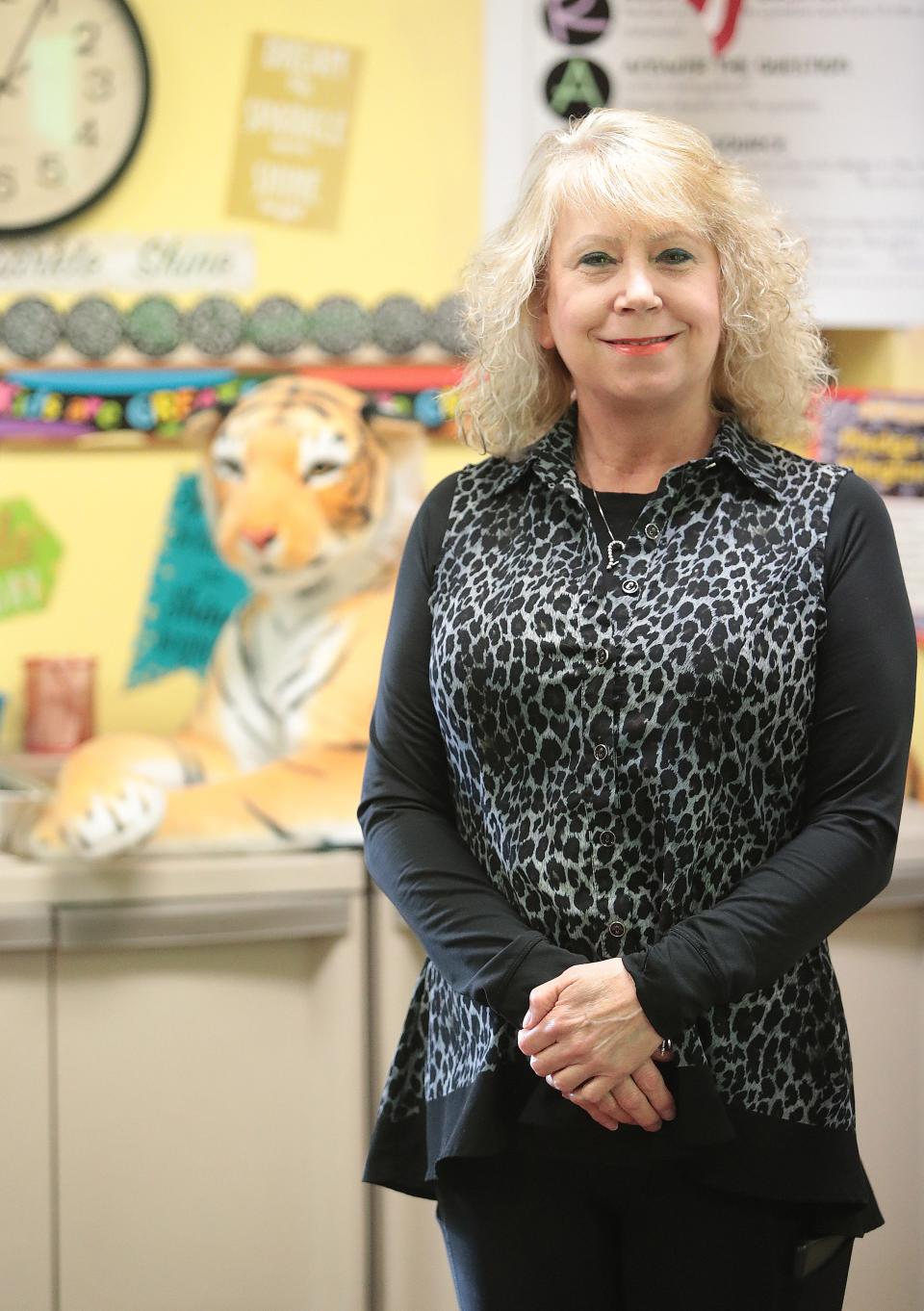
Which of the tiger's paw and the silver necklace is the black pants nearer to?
the silver necklace

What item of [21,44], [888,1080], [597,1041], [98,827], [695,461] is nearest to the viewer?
[597,1041]

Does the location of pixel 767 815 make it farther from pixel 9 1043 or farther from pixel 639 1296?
pixel 9 1043

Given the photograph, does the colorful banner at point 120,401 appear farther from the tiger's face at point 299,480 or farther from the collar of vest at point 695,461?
the collar of vest at point 695,461

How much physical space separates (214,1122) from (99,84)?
1.27 metres

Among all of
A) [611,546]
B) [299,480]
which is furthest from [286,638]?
[611,546]

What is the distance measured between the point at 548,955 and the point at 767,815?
18 cm

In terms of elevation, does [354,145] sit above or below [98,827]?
above

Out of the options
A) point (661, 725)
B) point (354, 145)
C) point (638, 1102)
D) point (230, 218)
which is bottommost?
point (638, 1102)

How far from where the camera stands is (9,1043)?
151 cm

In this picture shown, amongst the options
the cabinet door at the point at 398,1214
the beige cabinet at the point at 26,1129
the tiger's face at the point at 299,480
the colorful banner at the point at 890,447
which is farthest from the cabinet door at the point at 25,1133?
the colorful banner at the point at 890,447

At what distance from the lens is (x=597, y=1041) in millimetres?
895

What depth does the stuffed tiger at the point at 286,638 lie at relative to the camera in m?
1.57

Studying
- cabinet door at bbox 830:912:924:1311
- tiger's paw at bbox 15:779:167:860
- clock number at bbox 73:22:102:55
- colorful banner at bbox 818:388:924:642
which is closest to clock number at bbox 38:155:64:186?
clock number at bbox 73:22:102:55

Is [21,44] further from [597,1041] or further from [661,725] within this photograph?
[597,1041]
